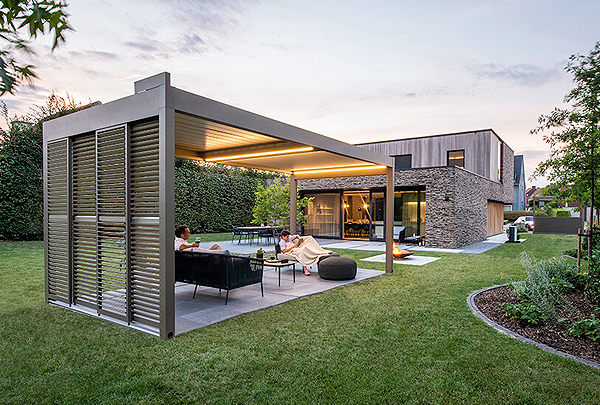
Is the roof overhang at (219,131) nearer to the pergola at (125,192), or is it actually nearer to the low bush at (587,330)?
the pergola at (125,192)

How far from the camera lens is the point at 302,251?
8.62 metres

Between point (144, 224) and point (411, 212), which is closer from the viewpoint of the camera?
point (144, 224)

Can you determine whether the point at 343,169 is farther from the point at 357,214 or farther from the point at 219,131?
the point at 357,214

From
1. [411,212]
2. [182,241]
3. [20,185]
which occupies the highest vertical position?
[20,185]

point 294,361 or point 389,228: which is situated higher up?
point 389,228

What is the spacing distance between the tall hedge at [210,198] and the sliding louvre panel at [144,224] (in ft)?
49.2

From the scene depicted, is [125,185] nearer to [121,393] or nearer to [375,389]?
[121,393]

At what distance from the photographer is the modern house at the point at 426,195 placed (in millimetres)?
15609

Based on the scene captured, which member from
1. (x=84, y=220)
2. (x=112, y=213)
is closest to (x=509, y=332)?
(x=112, y=213)

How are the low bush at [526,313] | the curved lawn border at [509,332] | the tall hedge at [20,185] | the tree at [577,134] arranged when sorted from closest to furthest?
1. the curved lawn border at [509,332]
2. the low bush at [526,313]
3. the tree at [577,134]
4. the tall hedge at [20,185]

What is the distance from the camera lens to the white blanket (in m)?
8.61

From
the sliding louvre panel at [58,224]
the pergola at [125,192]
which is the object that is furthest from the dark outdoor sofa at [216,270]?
the sliding louvre panel at [58,224]

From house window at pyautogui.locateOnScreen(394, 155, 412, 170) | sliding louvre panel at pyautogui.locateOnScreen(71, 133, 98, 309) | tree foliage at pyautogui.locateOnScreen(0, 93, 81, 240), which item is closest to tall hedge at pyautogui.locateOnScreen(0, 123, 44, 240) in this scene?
tree foliage at pyautogui.locateOnScreen(0, 93, 81, 240)

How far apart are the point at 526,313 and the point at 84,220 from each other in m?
6.16
